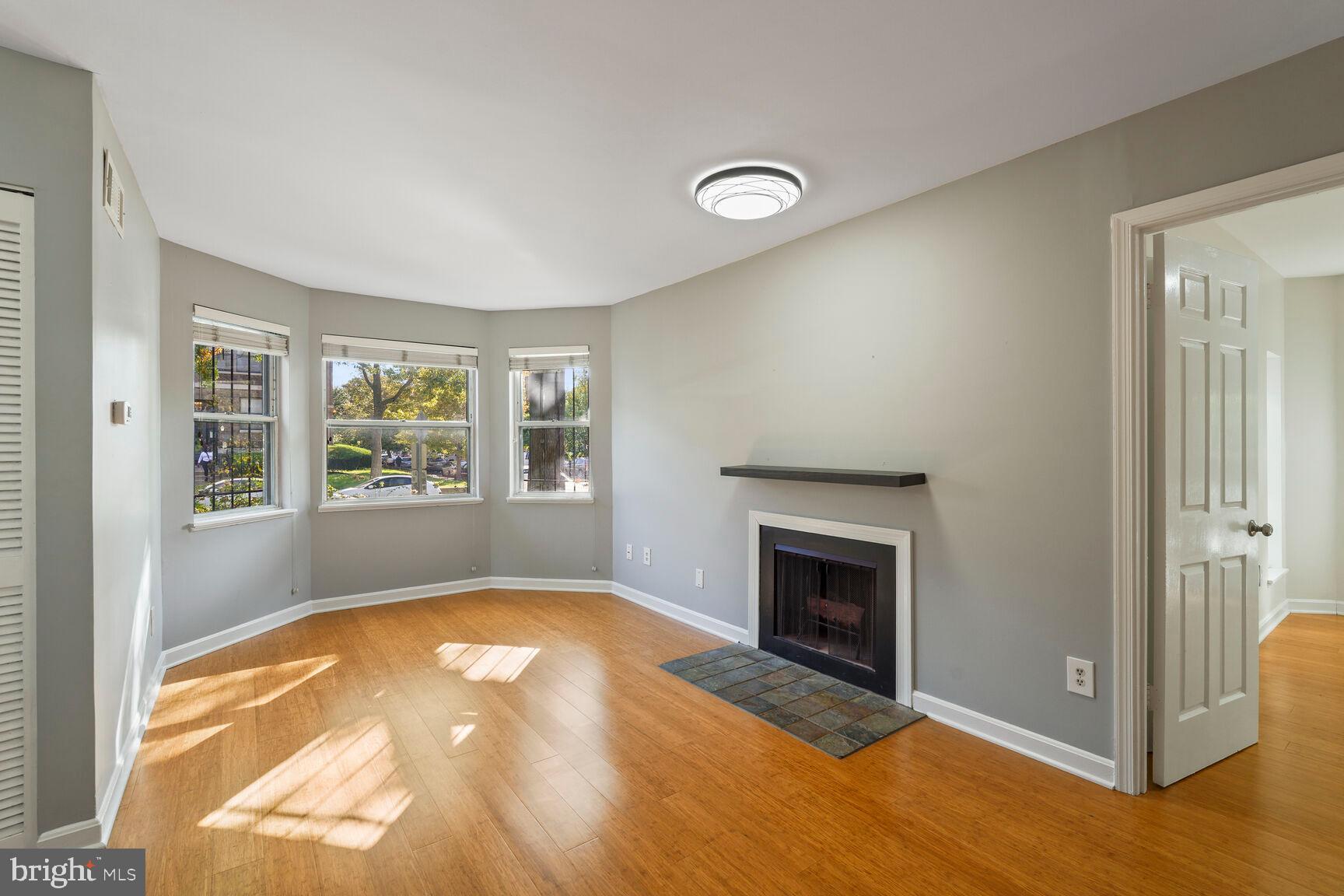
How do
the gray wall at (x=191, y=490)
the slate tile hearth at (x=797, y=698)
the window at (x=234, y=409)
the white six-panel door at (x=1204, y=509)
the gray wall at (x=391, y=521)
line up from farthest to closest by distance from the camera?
the gray wall at (x=391, y=521) → the window at (x=234, y=409) → the gray wall at (x=191, y=490) → the slate tile hearth at (x=797, y=698) → the white six-panel door at (x=1204, y=509)

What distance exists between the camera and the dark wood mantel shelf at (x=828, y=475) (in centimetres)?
288

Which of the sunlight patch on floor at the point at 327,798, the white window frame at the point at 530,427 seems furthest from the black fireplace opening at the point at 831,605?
the sunlight patch on floor at the point at 327,798

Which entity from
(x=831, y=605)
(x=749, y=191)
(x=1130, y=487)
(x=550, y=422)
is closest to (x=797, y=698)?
(x=831, y=605)

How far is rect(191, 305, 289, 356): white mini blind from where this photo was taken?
3.83 metres

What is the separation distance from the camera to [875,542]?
3.16 m

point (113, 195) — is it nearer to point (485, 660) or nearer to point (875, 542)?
point (485, 660)

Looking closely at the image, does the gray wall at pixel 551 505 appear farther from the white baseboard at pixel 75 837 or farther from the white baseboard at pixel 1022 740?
the white baseboard at pixel 75 837

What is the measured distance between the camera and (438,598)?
5.15 metres

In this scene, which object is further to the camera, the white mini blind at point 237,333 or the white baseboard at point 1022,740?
the white mini blind at point 237,333

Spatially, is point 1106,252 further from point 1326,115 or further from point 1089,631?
point 1089,631

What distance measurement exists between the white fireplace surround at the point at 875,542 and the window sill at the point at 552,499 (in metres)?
1.88

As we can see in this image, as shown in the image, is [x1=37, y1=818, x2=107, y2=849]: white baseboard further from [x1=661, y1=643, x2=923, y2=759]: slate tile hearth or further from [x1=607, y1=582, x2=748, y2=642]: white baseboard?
[x1=607, y1=582, x2=748, y2=642]: white baseboard

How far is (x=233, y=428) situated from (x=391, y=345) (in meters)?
1.29

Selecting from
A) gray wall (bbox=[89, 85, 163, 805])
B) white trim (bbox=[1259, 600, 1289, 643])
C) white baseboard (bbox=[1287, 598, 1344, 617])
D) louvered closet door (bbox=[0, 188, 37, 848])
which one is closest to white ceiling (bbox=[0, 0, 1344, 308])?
gray wall (bbox=[89, 85, 163, 805])
